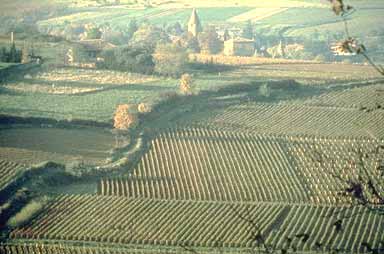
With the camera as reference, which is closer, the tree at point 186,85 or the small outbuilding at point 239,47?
the tree at point 186,85

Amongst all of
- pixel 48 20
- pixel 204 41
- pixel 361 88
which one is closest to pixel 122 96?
pixel 361 88

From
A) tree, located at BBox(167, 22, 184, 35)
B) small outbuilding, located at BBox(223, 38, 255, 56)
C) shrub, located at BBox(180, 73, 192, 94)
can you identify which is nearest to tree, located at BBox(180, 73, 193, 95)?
shrub, located at BBox(180, 73, 192, 94)

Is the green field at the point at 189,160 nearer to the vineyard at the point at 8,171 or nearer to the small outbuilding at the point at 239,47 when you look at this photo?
the vineyard at the point at 8,171

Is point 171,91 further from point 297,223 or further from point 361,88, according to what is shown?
point 297,223

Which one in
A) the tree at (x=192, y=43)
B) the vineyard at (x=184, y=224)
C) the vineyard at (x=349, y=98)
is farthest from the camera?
the tree at (x=192, y=43)

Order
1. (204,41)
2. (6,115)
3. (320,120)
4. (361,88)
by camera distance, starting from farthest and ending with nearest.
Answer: (204,41) < (361,88) < (320,120) < (6,115)

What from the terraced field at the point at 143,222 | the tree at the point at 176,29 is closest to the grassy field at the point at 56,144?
the terraced field at the point at 143,222

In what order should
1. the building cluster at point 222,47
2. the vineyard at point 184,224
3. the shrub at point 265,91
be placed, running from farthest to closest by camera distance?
the building cluster at point 222,47 < the shrub at point 265,91 < the vineyard at point 184,224
